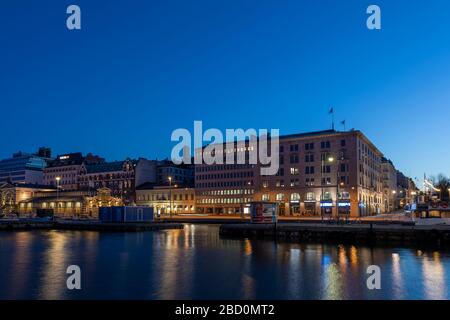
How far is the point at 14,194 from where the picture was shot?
188000 millimetres

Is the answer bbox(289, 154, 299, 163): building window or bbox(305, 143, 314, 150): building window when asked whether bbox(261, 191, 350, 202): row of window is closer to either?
bbox(289, 154, 299, 163): building window

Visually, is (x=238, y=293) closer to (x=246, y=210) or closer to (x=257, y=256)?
(x=257, y=256)

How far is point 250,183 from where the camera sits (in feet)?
523

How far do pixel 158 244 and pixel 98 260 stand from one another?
1892 cm

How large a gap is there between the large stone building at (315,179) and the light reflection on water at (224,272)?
7113cm

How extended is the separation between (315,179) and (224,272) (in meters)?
99.7

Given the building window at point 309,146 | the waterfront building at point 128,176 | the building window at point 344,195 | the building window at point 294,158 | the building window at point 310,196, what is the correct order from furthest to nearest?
1. the waterfront building at point 128,176
2. the building window at point 294,158
3. the building window at point 309,146
4. the building window at point 310,196
5. the building window at point 344,195

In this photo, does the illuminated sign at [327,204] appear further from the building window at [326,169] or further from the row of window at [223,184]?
the row of window at [223,184]

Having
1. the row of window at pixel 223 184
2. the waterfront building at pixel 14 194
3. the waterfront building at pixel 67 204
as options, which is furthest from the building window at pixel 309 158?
the waterfront building at pixel 14 194

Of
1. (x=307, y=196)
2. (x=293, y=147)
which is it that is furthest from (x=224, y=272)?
(x=293, y=147)

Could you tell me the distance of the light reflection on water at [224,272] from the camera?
32438 millimetres

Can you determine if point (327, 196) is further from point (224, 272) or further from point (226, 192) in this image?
point (224, 272)

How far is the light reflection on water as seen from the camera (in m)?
32.4
